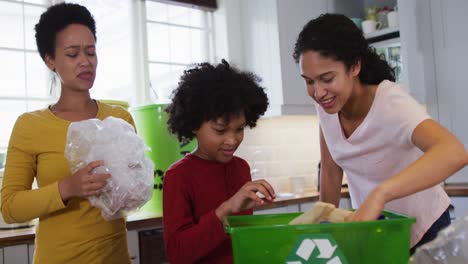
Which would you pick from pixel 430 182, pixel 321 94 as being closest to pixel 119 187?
pixel 321 94

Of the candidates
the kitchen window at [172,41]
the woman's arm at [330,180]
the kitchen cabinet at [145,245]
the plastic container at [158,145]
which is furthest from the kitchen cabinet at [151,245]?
the kitchen window at [172,41]

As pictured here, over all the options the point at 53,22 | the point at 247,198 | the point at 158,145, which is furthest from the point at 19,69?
the point at 247,198

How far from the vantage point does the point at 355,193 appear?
1300mm

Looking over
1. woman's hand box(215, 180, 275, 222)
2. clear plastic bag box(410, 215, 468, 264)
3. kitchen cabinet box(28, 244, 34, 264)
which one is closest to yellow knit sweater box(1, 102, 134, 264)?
woman's hand box(215, 180, 275, 222)

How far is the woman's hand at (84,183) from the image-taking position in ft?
3.74

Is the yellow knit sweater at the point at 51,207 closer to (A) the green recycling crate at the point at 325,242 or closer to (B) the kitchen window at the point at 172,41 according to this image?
(A) the green recycling crate at the point at 325,242

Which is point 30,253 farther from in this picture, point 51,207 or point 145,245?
point 51,207

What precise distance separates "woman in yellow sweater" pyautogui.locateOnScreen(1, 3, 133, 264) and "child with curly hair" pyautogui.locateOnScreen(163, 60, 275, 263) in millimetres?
210

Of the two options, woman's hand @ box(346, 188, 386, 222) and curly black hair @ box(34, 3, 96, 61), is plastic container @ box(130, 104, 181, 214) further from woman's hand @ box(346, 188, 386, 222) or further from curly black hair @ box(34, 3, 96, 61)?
woman's hand @ box(346, 188, 386, 222)

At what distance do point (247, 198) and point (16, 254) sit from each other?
1154mm

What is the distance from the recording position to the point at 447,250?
80 centimetres

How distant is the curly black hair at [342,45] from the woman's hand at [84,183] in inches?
22.3

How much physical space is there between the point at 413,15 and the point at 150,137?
182cm

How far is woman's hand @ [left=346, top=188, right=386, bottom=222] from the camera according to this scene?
2.59ft
